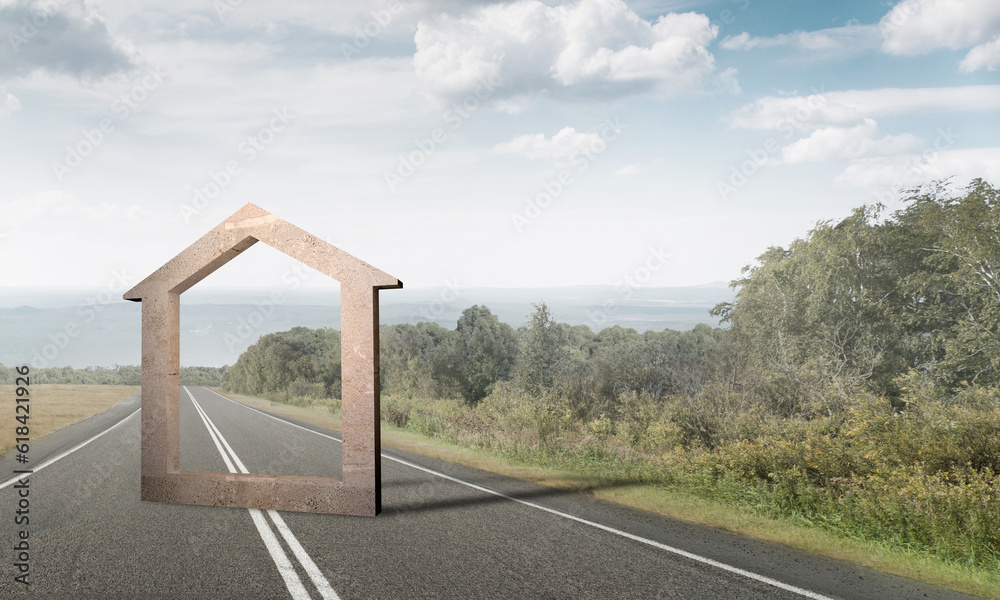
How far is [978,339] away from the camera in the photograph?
925 inches

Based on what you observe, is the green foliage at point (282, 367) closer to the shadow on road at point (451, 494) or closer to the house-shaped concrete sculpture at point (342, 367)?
the house-shaped concrete sculpture at point (342, 367)

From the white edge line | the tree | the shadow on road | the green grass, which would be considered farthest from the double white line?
the tree

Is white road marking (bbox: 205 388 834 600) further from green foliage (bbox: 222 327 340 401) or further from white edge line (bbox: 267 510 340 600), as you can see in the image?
green foliage (bbox: 222 327 340 401)

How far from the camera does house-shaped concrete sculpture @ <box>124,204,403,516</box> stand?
28.0 ft

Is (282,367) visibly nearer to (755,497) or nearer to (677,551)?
(755,497)

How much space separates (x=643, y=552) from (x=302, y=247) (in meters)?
6.57

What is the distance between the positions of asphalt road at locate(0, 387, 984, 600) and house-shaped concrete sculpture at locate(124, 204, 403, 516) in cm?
31

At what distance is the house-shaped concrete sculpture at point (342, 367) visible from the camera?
855 centimetres

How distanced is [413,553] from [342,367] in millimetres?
2736

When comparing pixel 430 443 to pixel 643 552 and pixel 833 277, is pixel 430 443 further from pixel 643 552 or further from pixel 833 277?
pixel 833 277

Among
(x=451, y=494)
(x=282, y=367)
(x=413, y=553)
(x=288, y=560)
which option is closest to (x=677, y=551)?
(x=413, y=553)

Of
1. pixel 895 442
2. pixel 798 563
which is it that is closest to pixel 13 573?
pixel 798 563

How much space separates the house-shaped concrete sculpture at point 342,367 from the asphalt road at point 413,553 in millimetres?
314

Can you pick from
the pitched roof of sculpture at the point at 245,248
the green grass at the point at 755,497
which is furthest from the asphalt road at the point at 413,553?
the pitched roof of sculpture at the point at 245,248
